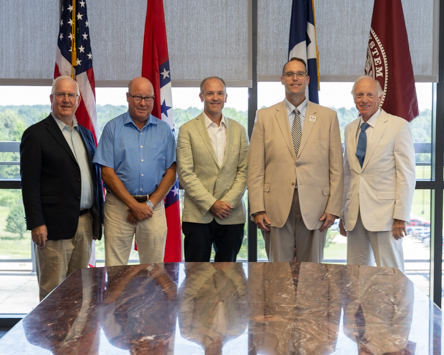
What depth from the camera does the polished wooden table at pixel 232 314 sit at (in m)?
1.48

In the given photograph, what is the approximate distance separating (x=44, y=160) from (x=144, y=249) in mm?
916

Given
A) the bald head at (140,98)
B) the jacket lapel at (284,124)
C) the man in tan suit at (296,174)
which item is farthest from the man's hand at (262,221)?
the bald head at (140,98)

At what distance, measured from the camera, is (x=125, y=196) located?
3.34m

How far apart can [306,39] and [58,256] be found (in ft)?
8.27

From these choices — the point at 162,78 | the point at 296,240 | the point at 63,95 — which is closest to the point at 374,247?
the point at 296,240

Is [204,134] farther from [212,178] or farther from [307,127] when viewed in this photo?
[307,127]

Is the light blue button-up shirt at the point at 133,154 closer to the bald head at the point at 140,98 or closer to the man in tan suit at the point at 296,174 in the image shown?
the bald head at the point at 140,98

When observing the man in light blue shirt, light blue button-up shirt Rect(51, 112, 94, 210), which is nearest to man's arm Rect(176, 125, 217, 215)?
the man in light blue shirt

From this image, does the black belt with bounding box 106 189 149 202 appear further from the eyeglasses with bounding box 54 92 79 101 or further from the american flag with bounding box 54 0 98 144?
the american flag with bounding box 54 0 98 144

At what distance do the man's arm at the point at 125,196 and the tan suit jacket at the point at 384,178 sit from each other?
1.43 metres

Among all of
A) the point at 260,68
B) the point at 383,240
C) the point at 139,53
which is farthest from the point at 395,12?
the point at 139,53

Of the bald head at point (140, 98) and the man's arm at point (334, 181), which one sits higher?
the bald head at point (140, 98)

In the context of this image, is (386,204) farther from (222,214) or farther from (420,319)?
(420,319)

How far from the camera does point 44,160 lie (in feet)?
10.5
